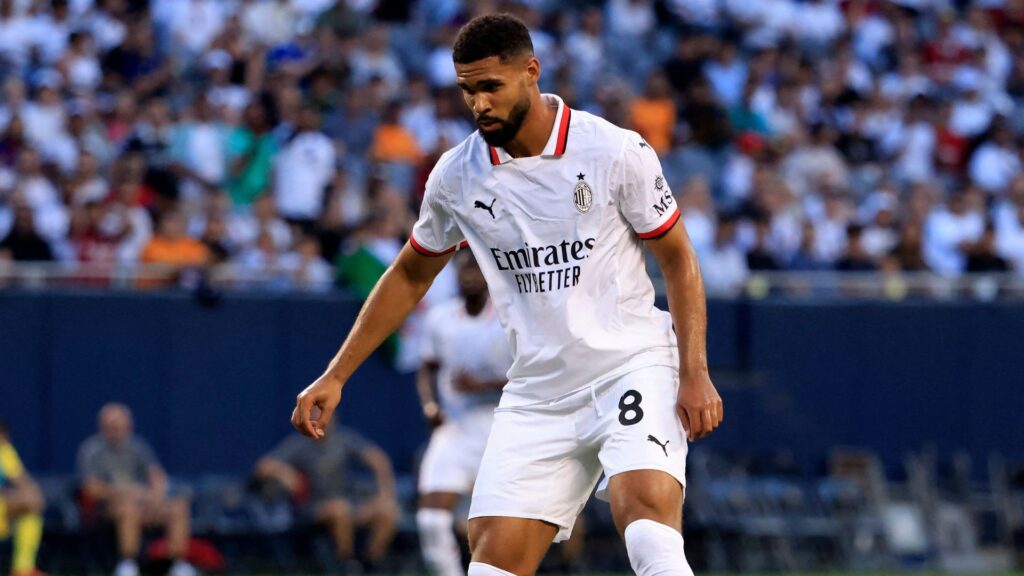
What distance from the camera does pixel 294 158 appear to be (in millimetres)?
16391

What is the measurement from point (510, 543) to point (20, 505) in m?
8.62

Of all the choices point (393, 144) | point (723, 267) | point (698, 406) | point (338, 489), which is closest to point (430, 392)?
Result: point (338, 489)

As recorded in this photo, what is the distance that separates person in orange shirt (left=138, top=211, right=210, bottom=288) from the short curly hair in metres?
9.33

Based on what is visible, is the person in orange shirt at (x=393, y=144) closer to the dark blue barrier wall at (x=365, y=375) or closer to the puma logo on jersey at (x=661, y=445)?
the dark blue barrier wall at (x=365, y=375)

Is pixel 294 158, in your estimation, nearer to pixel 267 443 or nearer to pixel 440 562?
pixel 267 443

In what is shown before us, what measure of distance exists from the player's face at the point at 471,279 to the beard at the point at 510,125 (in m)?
5.58

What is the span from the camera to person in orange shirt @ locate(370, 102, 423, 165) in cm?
1706

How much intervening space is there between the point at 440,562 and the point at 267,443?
395 cm

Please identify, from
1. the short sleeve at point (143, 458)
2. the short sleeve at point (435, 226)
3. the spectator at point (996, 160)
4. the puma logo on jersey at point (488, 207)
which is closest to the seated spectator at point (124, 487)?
the short sleeve at point (143, 458)

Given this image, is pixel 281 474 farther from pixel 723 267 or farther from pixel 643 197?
pixel 643 197

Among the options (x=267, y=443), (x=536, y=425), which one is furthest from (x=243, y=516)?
(x=536, y=425)

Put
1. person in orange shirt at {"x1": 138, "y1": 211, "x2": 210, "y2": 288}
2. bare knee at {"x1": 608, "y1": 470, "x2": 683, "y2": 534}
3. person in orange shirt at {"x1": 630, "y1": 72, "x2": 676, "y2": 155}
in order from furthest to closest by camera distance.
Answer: person in orange shirt at {"x1": 630, "y1": 72, "x2": 676, "y2": 155}
person in orange shirt at {"x1": 138, "y1": 211, "x2": 210, "y2": 288}
bare knee at {"x1": 608, "y1": 470, "x2": 683, "y2": 534}

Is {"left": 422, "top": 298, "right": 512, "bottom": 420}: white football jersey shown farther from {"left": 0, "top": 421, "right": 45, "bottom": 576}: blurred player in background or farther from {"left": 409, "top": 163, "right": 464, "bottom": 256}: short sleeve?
{"left": 409, "top": 163, "right": 464, "bottom": 256}: short sleeve

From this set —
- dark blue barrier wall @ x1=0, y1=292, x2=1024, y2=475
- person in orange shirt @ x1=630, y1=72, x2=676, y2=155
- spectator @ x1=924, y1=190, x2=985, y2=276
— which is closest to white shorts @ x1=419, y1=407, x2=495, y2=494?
dark blue barrier wall @ x1=0, y1=292, x2=1024, y2=475
